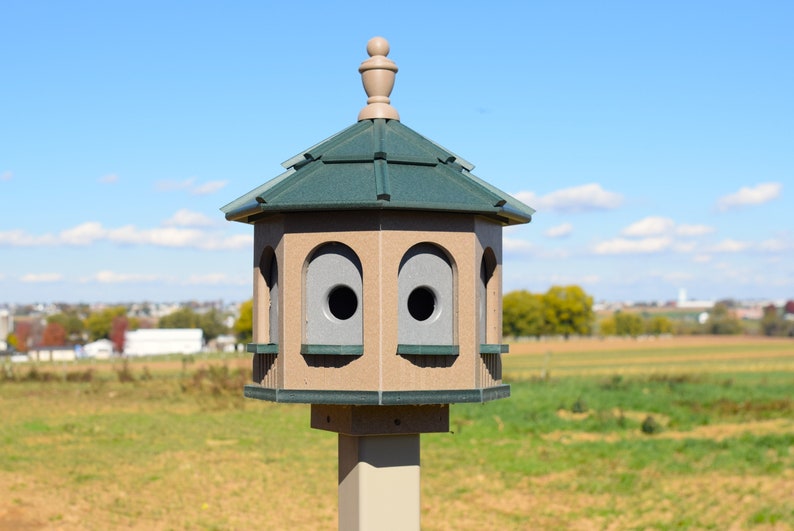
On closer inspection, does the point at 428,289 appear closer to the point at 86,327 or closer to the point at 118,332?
the point at 118,332

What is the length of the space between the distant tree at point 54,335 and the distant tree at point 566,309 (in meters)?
56.3

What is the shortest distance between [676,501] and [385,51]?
32.0ft

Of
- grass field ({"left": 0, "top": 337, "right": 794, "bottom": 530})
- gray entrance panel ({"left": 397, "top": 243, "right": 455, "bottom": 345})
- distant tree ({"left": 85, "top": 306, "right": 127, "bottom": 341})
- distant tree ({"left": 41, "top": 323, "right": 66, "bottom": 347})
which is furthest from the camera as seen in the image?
distant tree ({"left": 85, "top": 306, "right": 127, "bottom": 341})

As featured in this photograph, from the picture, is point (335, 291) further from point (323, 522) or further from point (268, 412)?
point (268, 412)

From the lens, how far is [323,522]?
12039mm

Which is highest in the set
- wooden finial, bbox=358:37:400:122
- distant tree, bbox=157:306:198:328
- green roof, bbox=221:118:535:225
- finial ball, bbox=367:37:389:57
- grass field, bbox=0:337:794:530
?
distant tree, bbox=157:306:198:328

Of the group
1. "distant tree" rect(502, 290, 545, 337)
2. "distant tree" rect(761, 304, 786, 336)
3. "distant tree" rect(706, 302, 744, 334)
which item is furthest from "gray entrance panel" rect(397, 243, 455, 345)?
"distant tree" rect(706, 302, 744, 334)

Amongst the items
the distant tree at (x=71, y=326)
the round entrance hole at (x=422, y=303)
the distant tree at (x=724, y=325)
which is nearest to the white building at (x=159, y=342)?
the distant tree at (x=71, y=326)

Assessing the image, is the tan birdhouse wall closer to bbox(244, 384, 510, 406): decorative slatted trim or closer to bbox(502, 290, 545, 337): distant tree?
bbox(244, 384, 510, 406): decorative slatted trim

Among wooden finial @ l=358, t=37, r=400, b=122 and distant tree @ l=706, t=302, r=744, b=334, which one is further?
distant tree @ l=706, t=302, r=744, b=334

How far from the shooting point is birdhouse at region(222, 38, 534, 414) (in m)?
4.13

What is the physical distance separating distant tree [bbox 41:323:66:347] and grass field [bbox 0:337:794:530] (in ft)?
302

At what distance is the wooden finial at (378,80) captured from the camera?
178 inches

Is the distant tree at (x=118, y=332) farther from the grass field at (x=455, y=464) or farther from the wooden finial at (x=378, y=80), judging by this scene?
the wooden finial at (x=378, y=80)
